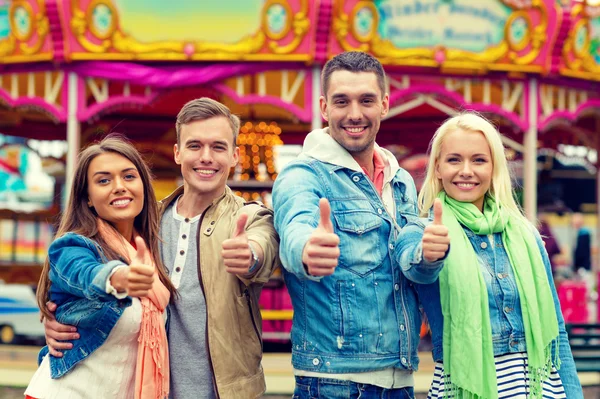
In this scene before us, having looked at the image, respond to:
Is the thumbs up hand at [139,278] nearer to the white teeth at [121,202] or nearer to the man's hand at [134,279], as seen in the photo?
the man's hand at [134,279]

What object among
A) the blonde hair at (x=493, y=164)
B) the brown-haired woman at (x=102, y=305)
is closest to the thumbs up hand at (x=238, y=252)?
the brown-haired woman at (x=102, y=305)

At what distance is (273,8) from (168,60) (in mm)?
1001

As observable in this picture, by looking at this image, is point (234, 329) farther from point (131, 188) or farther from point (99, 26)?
point (99, 26)

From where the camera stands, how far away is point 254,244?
7.42 feet

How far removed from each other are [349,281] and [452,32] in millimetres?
4898

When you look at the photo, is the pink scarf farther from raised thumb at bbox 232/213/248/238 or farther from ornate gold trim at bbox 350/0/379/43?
ornate gold trim at bbox 350/0/379/43

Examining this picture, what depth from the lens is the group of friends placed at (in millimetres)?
2254

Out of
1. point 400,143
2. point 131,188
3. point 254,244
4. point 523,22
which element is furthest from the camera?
point 400,143

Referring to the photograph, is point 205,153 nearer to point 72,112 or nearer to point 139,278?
point 139,278

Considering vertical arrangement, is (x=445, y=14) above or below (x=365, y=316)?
above

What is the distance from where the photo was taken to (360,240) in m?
2.31

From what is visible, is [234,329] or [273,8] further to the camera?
[273,8]

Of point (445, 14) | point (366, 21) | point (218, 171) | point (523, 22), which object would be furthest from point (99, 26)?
point (218, 171)

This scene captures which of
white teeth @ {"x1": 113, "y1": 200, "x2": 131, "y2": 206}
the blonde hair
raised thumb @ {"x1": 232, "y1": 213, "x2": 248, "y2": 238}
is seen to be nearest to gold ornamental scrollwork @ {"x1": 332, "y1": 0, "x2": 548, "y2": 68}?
the blonde hair
